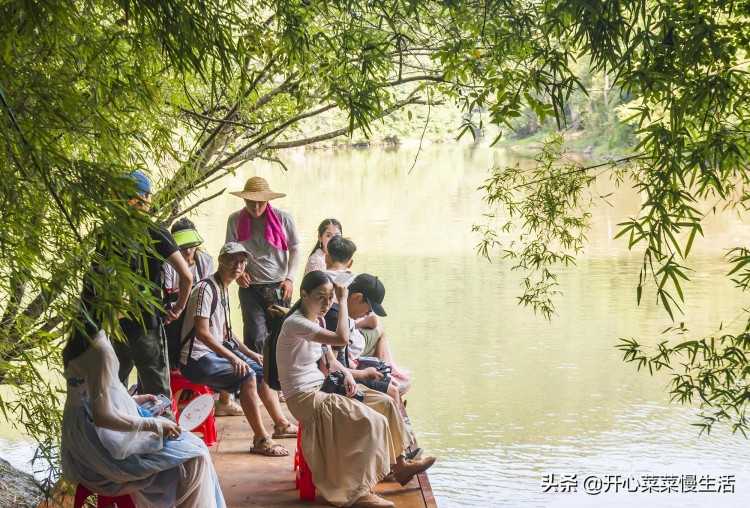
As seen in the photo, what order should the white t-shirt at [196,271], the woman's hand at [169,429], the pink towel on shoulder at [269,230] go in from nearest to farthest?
1. the woman's hand at [169,429]
2. the white t-shirt at [196,271]
3. the pink towel on shoulder at [269,230]

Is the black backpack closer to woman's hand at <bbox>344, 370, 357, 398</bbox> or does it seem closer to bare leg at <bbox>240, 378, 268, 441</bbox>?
bare leg at <bbox>240, 378, 268, 441</bbox>

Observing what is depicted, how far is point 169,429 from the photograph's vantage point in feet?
10.8

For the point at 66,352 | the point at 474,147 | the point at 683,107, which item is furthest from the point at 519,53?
the point at 474,147

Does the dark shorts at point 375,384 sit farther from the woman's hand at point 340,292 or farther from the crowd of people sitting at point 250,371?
the woman's hand at point 340,292

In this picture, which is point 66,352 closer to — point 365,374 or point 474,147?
point 365,374

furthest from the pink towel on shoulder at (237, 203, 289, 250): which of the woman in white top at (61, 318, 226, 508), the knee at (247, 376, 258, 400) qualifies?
the woman in white top at (61, 318, 226, 508)

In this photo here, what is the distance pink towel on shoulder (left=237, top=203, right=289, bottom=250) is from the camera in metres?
5.77

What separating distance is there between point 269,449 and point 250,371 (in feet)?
1.28

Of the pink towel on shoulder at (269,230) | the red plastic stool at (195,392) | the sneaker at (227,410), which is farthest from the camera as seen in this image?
the pink towel on shoulder at (269,230)

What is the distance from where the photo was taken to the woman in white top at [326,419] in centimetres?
414

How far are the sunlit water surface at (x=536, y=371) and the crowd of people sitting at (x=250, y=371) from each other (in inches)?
38.3

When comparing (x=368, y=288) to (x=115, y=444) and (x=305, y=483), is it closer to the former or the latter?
(x=305, y=483)

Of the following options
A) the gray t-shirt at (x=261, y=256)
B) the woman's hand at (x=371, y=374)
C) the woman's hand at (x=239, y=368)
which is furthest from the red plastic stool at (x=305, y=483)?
the gray t-shirt at (x=261, y=256)

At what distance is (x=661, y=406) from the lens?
29.9 ft
